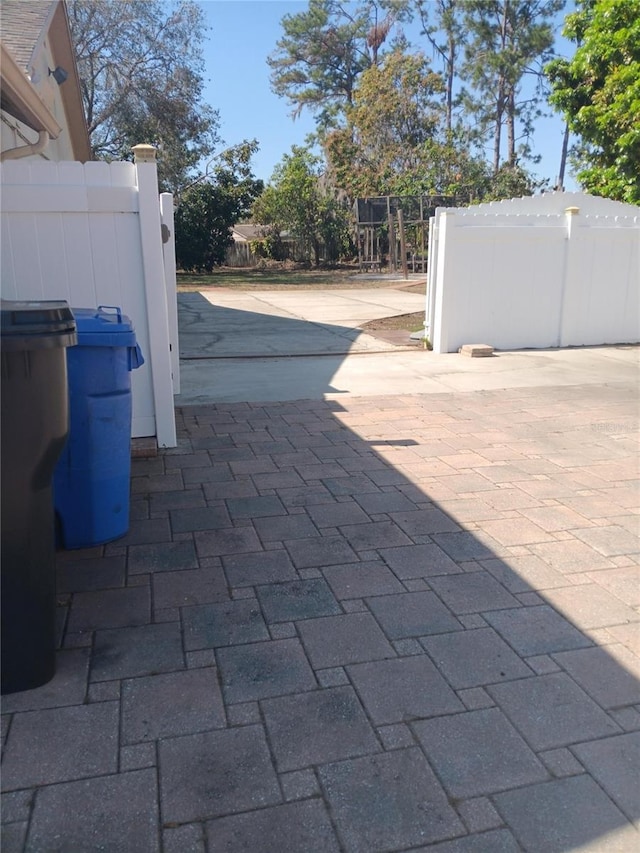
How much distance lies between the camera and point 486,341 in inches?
397

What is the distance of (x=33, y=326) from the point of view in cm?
232

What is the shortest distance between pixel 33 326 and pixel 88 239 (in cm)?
290

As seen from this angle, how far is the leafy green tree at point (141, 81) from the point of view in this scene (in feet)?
96.1

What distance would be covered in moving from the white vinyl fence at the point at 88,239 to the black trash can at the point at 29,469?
259 cm

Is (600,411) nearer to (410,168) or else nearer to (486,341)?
(486,341)

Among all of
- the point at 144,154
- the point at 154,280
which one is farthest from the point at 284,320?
the point at 144,154

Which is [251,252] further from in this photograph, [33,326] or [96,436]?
[33,326]

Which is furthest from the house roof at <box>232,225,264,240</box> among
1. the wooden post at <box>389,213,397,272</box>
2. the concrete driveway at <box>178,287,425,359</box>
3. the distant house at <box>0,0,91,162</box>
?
the distant house at <box>0,0,91,162</box>

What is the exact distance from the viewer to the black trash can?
7.55ft

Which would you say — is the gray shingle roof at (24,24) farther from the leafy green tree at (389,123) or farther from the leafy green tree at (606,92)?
the leafy green tree at (389,123)

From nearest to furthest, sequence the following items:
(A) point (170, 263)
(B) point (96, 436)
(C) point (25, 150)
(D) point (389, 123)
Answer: (B) point (96, 436) < (C) point (25, 150) < (A) point (170, 263) < (D) point (389, 123)

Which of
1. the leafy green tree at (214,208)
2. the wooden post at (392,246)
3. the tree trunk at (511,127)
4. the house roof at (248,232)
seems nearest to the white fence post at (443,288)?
the wooden post at (392,246)

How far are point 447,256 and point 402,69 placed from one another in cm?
2762

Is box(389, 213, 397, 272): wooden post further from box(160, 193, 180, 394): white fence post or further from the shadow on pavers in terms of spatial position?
the shadow on pavers
